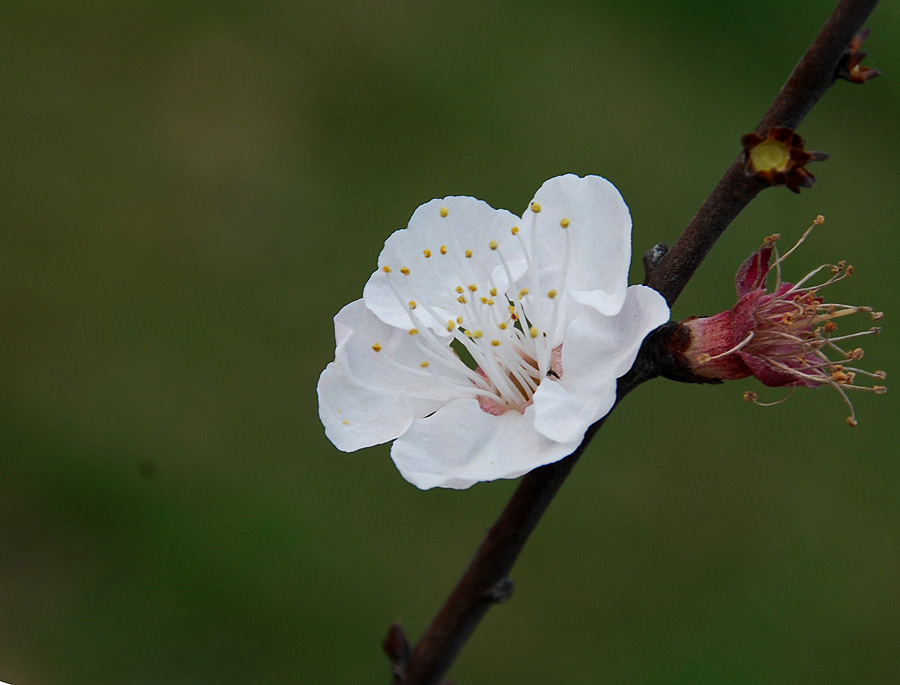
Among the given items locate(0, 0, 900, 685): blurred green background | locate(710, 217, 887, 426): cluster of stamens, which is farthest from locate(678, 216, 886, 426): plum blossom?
locate(0, 0, 900, 685): blurred green background

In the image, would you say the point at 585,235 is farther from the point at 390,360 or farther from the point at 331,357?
the point at 331,357

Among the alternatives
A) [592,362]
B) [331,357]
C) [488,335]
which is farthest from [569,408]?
[331,357]

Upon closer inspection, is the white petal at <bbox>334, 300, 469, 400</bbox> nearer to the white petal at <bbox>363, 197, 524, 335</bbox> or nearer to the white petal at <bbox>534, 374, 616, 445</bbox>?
the white petal at <bbox>363, 197, 524, 335</bbox>

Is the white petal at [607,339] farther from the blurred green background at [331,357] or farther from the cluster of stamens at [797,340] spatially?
the blurred green background at [331,357]

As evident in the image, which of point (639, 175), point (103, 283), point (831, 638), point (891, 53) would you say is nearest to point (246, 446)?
point (103, 283)

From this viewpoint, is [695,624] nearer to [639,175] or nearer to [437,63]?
[639,175]

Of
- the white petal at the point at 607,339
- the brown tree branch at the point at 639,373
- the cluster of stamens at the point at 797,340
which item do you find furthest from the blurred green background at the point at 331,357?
the white petal at the point at 607,339
